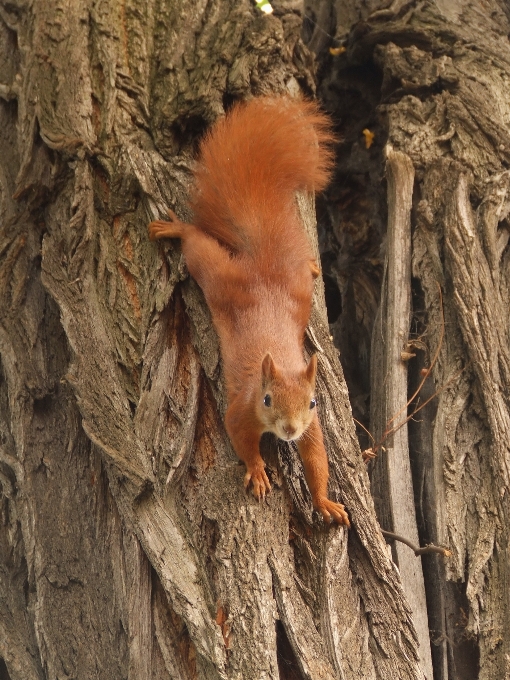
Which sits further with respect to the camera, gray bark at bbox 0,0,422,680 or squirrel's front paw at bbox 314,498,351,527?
squirrel's front paw at bbox 314,498,351,527

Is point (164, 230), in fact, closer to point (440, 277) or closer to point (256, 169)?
point (256, 169)

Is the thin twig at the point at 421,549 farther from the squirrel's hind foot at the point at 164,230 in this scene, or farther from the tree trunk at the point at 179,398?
the squirrel's hind foot at the point at 164,230

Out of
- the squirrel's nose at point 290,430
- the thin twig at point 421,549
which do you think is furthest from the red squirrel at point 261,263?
the thin twig at point 421,549

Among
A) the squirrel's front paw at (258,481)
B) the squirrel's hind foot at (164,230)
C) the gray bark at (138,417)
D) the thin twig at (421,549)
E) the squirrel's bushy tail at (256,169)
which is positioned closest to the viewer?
the gray bark at (138,417)

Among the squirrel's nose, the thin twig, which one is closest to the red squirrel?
the squirrel's nose

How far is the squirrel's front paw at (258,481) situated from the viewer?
2602 millimetres

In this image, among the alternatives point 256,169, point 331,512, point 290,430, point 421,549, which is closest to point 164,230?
point 256,169

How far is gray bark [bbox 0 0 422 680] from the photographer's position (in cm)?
249

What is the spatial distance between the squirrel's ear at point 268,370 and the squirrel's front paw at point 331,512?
440 millimetres

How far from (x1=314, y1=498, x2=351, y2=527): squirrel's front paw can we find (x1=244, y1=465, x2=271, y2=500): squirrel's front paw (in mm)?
186

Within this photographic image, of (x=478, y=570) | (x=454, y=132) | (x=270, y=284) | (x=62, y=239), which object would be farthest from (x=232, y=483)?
(x=454, y=132)

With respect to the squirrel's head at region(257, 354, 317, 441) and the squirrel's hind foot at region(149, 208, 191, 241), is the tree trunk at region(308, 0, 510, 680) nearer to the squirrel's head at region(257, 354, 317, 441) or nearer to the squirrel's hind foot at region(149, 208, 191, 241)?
the squirrel's head at region(257, 354, 317, 441)

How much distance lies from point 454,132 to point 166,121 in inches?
56.9

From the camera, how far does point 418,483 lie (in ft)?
11.2
